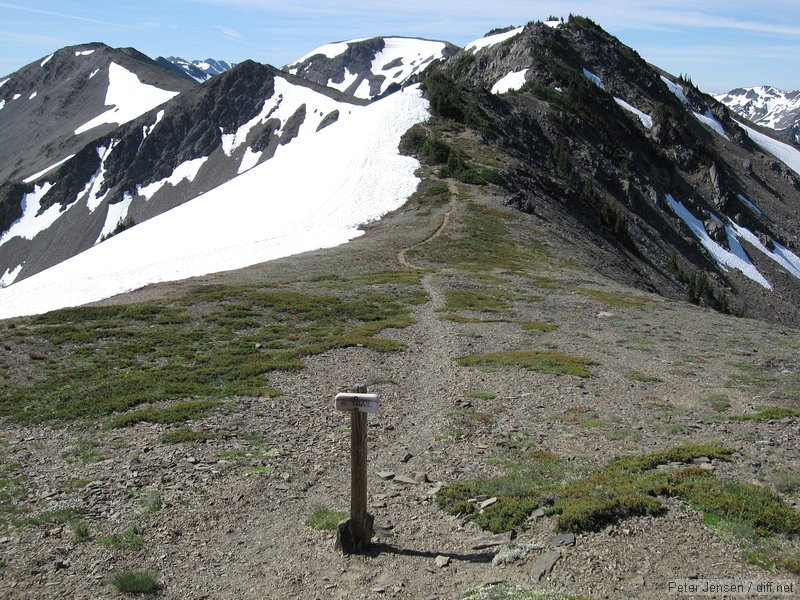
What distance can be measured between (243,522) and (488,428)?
762cm

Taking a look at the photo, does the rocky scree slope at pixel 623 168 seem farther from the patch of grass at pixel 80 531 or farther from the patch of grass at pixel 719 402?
the patch of grass at pixel 80 531

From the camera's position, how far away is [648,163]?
125250 millimetres

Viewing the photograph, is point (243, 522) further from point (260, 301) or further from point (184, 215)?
point (184, 215)

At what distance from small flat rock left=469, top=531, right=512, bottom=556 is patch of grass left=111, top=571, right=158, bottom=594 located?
5726mm

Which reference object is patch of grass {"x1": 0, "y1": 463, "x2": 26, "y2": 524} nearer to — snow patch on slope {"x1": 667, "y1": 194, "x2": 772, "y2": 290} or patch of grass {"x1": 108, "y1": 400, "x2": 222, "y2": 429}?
patch of grass {"x1": 108, "y1": 400, "x2": 222, "y2": 429}

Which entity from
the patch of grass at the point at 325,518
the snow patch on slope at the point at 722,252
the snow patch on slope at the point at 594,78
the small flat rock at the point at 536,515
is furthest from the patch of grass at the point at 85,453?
the snow patch on slope at the point at 594,78

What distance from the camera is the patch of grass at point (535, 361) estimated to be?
23125mm

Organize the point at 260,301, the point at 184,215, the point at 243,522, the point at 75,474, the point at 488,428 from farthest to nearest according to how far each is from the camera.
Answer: the point at 184,215, the point at 260,301, the point at 488,428, the point at 75,474, the point at 243,522

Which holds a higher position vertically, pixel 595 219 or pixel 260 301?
Answer: pixel 595 219

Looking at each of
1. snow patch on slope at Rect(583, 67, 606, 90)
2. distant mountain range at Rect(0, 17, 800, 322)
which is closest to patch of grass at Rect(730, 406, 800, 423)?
distant mountain range at Rect(0, 17, 800, 322)

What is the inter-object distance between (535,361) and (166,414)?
546 inches

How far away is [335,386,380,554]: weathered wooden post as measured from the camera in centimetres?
1132

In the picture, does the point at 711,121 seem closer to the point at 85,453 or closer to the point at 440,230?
the point at 440,230

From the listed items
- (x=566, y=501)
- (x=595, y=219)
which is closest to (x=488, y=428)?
(x=566, y=501)
